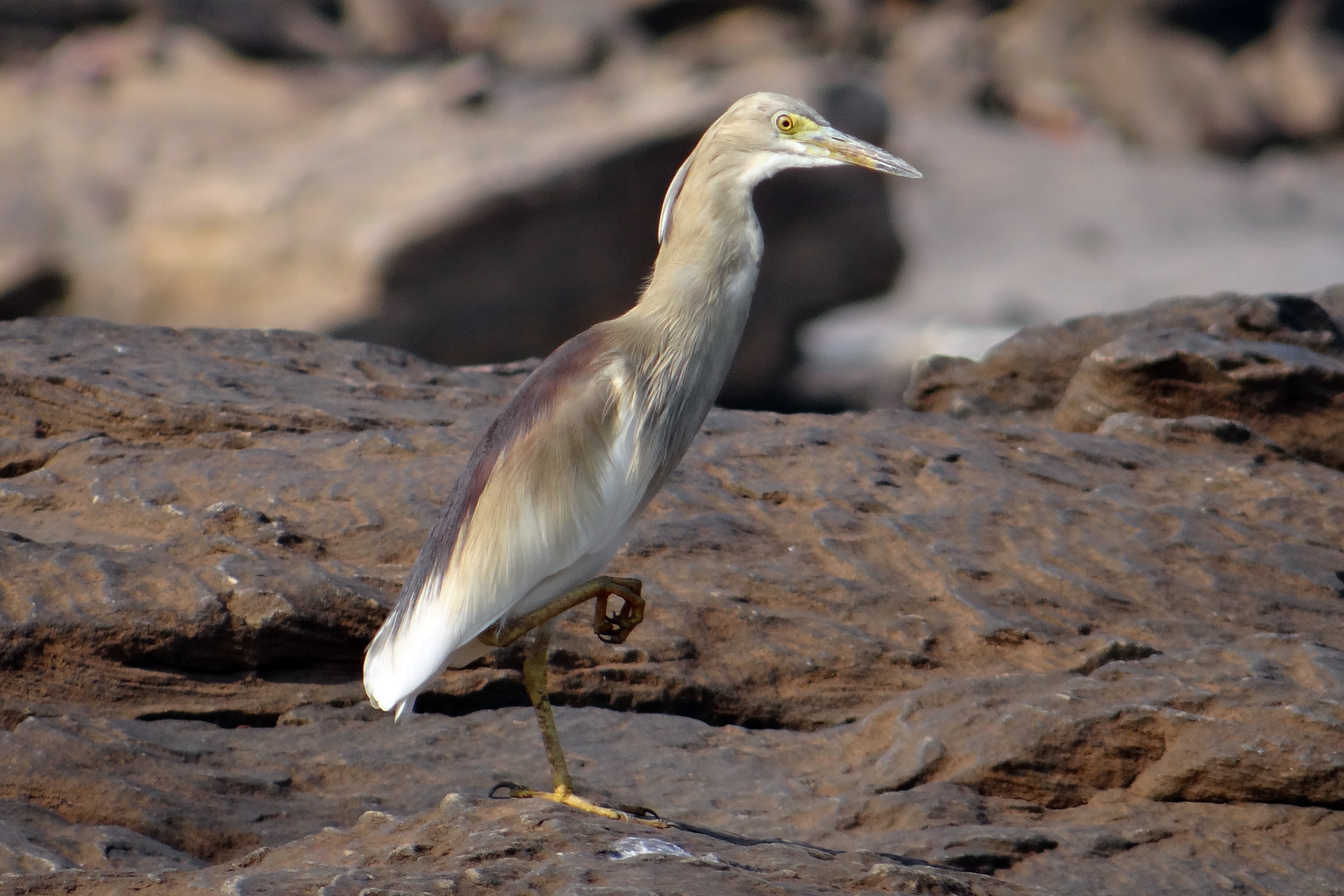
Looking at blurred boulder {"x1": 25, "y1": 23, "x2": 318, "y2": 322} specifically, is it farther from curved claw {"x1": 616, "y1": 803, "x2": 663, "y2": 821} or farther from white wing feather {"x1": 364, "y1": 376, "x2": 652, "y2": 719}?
curved claw {"x1": 616, "y1": 803, "x2": 663, "y2": 821}

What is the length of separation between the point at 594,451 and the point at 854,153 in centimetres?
117

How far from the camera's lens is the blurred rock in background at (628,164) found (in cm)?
1538

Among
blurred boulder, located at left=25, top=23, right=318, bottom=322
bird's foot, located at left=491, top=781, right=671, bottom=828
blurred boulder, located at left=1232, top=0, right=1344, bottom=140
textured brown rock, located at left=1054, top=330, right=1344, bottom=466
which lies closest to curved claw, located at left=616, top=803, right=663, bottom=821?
bird's foot, located at left=491, top=781, right=671, bottom=828

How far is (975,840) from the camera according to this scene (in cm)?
366

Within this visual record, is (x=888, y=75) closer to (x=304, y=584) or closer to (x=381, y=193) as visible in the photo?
(x=381, y=193)

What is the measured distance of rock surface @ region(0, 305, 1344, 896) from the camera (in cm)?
358

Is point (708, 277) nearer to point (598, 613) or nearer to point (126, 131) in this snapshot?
point (598, 613)

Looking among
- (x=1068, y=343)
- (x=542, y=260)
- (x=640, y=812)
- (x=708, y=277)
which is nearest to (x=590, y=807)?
(x=640, y=812)

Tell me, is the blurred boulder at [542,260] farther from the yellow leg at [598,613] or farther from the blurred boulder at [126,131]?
the yellow leg at [598,613]

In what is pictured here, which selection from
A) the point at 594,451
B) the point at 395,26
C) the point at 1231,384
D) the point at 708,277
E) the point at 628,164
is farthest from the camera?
the point at 395,26

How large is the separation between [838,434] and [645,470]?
77.6 inches

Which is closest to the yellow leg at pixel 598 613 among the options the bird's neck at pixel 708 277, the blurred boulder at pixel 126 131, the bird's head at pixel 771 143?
the bird's neck at pixel 708 277

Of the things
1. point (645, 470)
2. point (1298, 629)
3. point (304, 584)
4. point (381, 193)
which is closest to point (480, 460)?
point (645, 470)

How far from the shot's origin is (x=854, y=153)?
4086 millimetres
